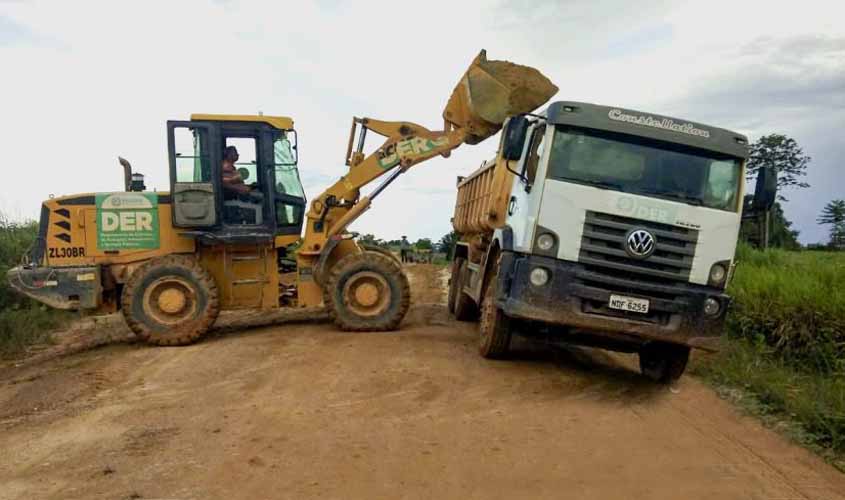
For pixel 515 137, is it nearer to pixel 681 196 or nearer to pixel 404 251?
pixel 681 196

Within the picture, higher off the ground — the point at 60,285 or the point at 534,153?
the point at 534,153

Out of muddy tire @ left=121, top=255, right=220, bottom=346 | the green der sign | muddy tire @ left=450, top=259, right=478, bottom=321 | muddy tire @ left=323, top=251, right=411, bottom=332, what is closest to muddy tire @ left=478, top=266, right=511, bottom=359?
muddy tire @ left=323, top=251, right=411, bottom=332

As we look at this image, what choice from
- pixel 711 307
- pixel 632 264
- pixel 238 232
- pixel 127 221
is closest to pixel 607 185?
pixel 632 264

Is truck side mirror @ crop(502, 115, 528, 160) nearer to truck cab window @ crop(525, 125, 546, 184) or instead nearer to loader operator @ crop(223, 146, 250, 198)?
truck cab window @ crop(525, 125, 546, 184)

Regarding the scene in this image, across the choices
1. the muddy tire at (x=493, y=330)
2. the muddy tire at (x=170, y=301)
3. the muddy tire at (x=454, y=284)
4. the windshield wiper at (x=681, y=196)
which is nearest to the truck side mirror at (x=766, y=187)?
the windshield wiper at (x=681, y=196)

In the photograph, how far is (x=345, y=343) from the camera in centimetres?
941

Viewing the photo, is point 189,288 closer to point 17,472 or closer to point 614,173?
point 17,472

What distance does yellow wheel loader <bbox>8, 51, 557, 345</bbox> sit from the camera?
9938mm

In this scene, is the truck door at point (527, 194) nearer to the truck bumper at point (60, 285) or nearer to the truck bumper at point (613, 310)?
the truck bumper at point (613, 310)

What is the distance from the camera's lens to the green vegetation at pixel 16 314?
1098 cm

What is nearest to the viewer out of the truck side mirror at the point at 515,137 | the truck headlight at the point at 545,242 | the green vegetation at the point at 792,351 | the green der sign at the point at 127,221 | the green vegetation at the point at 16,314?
the green vegetation at the point at 792,351

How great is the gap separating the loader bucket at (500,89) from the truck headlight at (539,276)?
3711mm

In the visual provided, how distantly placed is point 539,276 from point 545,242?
0.33 metres

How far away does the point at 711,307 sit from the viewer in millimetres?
7207
